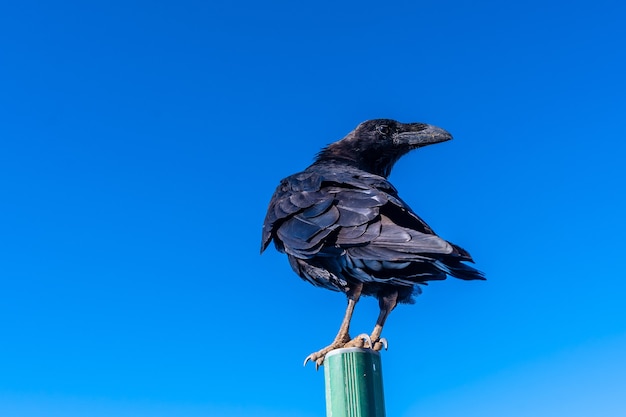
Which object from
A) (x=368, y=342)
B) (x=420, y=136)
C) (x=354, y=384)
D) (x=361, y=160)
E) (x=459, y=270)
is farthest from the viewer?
(x=361, y=160)

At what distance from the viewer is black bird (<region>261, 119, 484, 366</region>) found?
13.3 ft

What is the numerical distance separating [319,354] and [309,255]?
0.70 meters

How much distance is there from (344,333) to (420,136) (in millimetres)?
2383

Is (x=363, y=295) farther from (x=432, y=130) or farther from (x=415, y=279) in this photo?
(x=432, y=130)

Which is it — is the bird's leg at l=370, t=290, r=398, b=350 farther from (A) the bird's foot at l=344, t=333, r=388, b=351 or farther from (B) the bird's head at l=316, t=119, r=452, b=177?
(B) the bird's head at l=316, t=119, r=452, b=177

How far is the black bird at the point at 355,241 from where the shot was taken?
13.3 ft

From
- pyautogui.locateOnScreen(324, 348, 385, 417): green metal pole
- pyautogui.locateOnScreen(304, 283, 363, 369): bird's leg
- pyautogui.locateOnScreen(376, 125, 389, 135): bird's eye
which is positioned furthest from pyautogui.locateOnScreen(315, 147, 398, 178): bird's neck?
pyautogui.locateOnScreen(324, 348, 385, 417): green metal pole

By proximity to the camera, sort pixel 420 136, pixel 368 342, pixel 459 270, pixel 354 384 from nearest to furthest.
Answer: pixel 354 384 → pixel 459 270 → pixel 368 342 → pixel 420 136

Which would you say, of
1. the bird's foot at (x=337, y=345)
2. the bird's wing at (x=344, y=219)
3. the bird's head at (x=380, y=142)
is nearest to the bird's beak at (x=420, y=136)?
the bird's head at (x=380, y=142)

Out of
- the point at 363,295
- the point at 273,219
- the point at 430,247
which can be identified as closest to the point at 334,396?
the point at 430,247

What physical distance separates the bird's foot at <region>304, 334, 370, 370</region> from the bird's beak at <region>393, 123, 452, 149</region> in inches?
93.2

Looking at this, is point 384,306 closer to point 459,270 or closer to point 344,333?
point 344,333

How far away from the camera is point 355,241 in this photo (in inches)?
168

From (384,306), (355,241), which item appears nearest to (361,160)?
(384,306)
